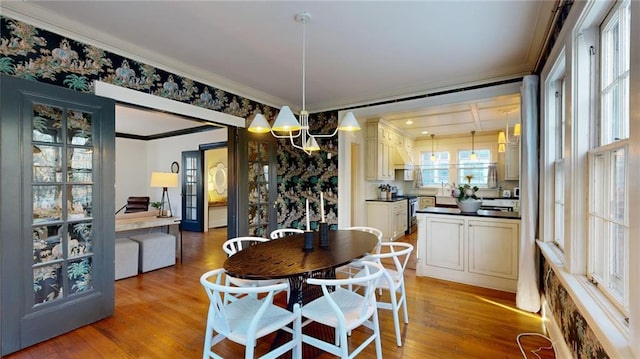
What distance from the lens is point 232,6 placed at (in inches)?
84.1

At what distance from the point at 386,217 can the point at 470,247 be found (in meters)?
2.18

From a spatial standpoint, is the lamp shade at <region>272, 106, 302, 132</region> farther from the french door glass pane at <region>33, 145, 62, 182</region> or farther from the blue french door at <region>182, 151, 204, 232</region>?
the blue french door at <region>182, 151, 204, 232</region>

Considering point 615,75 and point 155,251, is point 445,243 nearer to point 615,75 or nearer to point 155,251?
point 615,75

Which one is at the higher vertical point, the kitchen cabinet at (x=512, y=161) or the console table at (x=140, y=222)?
the kitchen cabinet at (x=512, y=161)

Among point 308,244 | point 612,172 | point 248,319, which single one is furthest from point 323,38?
point 248,319

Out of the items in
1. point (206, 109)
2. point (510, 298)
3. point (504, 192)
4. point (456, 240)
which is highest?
point (206, 109)

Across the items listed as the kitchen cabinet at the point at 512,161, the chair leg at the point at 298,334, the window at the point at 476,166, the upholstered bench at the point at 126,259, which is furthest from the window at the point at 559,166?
the window at the point at 476,166

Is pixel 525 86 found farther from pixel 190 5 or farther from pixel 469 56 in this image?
pixel 190 5

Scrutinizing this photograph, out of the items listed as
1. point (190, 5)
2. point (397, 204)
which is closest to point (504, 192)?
point (397, 204)

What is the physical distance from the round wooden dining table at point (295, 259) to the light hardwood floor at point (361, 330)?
0.71 meters

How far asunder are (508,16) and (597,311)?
214 centimetres

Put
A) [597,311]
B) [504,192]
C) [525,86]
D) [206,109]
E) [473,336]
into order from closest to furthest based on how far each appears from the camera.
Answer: [597,311], [473,336], [525,86], [206,109], [504,192]

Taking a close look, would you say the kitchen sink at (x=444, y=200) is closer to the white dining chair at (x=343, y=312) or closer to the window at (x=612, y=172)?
the window at (x=612, y=172)

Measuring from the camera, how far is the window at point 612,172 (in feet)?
4.31
